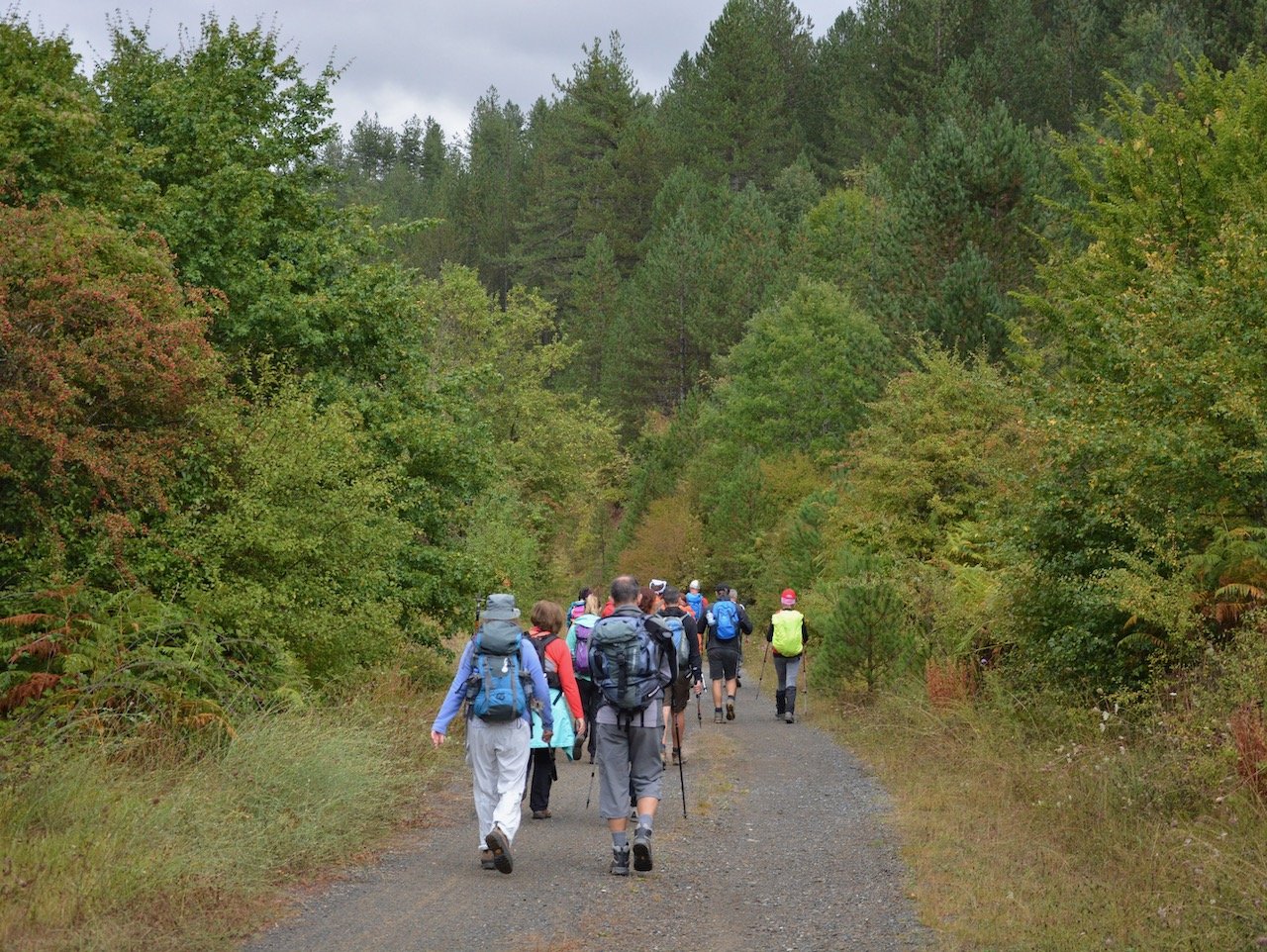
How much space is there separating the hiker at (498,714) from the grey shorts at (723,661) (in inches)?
366

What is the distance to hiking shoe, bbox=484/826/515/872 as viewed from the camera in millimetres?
8234

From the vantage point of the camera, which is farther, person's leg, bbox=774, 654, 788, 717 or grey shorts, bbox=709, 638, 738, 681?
person's leg, bbox=774, 654, 788, 717

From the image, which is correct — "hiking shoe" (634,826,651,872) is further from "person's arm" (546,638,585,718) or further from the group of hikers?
"person's arm" (546,638,585,718)

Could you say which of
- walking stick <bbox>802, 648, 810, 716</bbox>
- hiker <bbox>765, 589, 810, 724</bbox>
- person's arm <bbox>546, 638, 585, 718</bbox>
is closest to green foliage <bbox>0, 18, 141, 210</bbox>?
person's arm <bbox>546, 638, 585, 718</bbox>

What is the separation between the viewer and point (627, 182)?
7644 cm

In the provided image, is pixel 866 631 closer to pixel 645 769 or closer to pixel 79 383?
pixel 645 769

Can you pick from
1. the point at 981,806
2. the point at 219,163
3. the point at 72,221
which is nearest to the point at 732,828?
the point at 981,806

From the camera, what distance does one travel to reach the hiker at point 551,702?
30.1ft

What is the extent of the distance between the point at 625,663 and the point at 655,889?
4.69 ft

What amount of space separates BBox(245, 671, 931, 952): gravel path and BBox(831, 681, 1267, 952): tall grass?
41 centimetres

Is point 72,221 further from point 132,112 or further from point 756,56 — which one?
point 756,56

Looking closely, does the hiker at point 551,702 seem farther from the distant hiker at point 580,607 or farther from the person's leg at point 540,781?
the distant hiker at point 580,607

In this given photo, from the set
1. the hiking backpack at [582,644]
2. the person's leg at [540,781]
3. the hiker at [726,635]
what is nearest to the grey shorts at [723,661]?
the hiker at [726,635]

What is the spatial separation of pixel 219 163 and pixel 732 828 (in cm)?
1353
